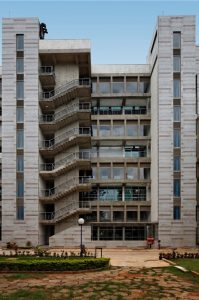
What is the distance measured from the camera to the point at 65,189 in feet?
176

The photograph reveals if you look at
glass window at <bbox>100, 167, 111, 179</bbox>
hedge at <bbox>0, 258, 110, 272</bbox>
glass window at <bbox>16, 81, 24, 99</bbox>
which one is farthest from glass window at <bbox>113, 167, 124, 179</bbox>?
hedge at <bbox>0, 258, 110, 272</bbox>

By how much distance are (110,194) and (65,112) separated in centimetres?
1348

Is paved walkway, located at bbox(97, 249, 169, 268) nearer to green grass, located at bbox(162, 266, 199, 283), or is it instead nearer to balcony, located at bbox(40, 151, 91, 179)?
green grass, located at bbox(162, 266, 199, 283)

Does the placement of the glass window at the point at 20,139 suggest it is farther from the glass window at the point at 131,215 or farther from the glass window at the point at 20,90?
the glass window at the point at 131,215

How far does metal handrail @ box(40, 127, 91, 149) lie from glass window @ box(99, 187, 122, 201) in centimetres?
880

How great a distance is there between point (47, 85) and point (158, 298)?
1683 inches

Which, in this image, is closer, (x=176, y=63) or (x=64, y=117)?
(x=176, y=63)

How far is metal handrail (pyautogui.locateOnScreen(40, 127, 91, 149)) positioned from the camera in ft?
178

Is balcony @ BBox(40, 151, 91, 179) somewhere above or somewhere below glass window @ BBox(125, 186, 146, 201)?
above

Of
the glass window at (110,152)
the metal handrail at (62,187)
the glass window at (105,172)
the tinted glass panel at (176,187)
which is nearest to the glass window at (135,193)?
the glass window at (105,172)

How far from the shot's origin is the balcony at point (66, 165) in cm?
5288

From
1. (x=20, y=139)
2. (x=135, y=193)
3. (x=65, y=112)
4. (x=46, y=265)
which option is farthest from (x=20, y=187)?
(x=46, y=265)

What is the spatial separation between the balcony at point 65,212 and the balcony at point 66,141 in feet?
25.4

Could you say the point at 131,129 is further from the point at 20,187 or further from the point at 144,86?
the point at 20,187
